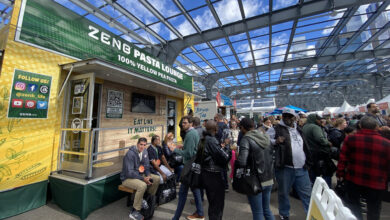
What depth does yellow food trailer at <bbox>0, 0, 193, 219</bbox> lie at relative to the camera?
2762 mm

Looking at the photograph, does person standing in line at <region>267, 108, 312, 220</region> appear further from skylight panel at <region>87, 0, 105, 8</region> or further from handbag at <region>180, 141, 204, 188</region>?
skylight panel at <region>87, 0, 105, 8</region>

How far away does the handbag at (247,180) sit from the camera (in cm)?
192

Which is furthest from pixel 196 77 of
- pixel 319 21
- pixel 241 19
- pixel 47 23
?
pixel 47 23

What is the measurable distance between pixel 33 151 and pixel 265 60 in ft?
40.8

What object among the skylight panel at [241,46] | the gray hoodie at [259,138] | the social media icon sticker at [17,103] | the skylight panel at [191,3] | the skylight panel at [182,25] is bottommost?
the gray hoodie at [259,138]

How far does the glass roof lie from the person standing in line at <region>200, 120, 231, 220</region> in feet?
19.5

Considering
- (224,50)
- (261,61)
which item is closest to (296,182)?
(224,50)

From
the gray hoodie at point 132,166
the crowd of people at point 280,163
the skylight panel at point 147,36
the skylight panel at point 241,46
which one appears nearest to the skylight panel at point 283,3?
the skylight panel at point 241,46

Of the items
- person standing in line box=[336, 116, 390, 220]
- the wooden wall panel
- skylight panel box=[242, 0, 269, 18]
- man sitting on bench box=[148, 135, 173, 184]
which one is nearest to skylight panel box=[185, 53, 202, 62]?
skylight panel box=[242, 0, 269, 18]

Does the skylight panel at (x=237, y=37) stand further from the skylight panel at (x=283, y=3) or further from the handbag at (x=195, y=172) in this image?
the handbag at (x=195, y=172)

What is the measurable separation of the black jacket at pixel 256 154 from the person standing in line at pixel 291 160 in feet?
1.96

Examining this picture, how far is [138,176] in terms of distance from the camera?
3.02 meters

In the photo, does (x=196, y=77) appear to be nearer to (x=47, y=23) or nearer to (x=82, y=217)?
(x=47, y=23)

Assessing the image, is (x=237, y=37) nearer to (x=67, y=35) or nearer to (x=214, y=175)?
(x=67, y=35)
